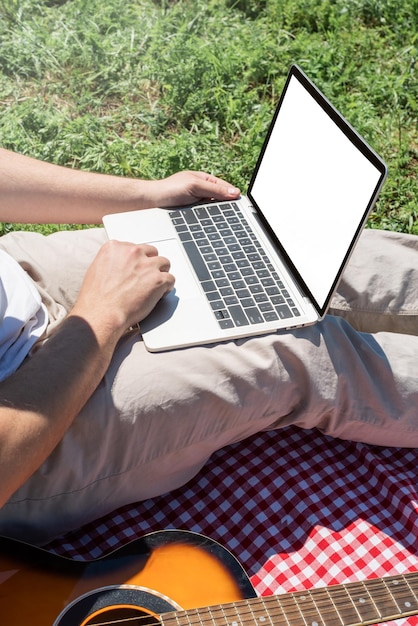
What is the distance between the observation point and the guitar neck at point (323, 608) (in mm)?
1395

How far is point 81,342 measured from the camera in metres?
1.48

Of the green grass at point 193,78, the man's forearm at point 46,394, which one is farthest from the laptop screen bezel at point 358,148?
the green grass at point 193,78

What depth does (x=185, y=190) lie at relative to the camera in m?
2.00

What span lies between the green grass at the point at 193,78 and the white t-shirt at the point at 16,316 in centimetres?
124

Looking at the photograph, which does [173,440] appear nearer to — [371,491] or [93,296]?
[93,296]

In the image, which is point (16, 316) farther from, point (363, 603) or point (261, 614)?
point (363, 603)

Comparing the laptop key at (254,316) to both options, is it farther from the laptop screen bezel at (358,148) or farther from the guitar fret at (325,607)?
the guitar fret at (325,607)

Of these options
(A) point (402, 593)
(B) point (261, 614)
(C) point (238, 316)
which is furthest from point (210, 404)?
(A) point (402, 593)

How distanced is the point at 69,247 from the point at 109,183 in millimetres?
212

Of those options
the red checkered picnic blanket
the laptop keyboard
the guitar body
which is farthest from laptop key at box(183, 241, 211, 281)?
→ the guitar body

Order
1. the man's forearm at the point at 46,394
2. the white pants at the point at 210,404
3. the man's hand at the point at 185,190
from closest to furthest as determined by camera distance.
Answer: the man's forearm at the point at 46,394 < the white pants at the point at 210,404 < the man's hand at the point at 185,190

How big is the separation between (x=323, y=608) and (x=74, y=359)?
0.71 meters

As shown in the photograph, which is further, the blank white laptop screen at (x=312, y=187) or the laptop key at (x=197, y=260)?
the laptop key at (x=197, y=260)

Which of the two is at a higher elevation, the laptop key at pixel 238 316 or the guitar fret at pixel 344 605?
the laptop key at pixel 238 316
